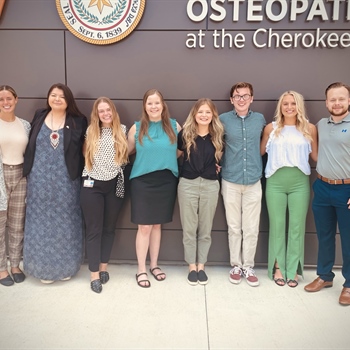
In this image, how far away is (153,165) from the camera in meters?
2.92

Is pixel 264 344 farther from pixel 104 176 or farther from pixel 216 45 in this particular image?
pixel 216 45

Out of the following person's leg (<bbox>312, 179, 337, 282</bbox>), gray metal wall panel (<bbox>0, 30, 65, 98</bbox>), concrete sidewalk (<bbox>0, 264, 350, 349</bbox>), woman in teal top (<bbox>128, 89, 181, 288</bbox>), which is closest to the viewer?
concrete sidewalk (<bbox>0, 264, 350, 349</bbox>)

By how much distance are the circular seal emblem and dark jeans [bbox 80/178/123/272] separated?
57.1 inches

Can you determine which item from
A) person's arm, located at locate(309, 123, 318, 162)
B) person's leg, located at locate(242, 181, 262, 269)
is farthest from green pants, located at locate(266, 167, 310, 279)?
person's arm, located at locate(309, 123, 318, 162)

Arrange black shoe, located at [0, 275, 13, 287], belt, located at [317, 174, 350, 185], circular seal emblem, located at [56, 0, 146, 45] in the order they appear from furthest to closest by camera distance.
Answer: circular seal emblem, located at [56, 0, 146, 45], black shoe, located at [0, 275, 13, 287], belt, located at [317, 174, 350, 185]

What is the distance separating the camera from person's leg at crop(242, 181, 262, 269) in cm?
305

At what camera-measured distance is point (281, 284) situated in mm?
3055

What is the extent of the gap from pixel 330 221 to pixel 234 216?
823 mm

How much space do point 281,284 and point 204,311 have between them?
0.85 meters

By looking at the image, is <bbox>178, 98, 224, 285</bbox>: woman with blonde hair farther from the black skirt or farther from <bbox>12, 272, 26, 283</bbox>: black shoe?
<bbox>12, 272, 26, 283</bbox>: black shoe

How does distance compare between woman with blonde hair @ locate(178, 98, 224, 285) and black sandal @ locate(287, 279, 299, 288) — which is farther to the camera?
black sandal @ locate(287, 279, 299, 288)

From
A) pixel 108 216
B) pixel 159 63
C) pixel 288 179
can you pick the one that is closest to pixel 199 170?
pixel 288 179

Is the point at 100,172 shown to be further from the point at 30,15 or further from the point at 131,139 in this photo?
the point at 30,15

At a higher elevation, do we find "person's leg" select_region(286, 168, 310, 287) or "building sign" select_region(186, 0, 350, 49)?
"building sign" select_region(186, 0, 350, 49)
